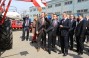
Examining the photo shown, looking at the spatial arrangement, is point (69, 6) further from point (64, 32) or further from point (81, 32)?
point (64, 32)

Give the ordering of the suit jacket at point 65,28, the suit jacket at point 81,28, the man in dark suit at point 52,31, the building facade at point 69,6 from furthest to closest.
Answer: the building facade at point 69,6 → the man in dark suit at point 52,31 → the suit jacket at point 65,28 → the suit jacket at point 81,28

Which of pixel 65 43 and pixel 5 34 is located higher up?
pixel 5 34

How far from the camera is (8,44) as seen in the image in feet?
34.0

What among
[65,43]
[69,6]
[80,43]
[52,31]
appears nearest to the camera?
[65,43]

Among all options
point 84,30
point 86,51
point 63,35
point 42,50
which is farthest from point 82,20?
point 42,50

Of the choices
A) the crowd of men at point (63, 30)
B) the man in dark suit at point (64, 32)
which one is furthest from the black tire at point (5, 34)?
the man in dark suit at point (64, 32)

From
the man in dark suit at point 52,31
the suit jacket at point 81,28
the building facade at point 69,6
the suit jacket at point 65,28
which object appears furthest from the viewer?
the building facade at point 69,6

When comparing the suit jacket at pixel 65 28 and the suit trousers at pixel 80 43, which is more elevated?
the suit jacket at pixel 65 28

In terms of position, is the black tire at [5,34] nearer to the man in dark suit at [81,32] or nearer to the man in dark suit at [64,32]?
the man in dark suit at [64,32]

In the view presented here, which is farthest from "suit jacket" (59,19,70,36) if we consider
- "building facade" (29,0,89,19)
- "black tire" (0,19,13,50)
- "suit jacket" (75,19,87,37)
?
"building facade" (29,0,89,19)

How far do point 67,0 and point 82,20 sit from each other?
40.1 m

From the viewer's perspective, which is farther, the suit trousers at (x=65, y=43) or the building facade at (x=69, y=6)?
the building facade at (x=69, y=6)

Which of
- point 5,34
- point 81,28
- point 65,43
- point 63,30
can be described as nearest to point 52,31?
point 63,30

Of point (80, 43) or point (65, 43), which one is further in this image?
point (80, 43)
